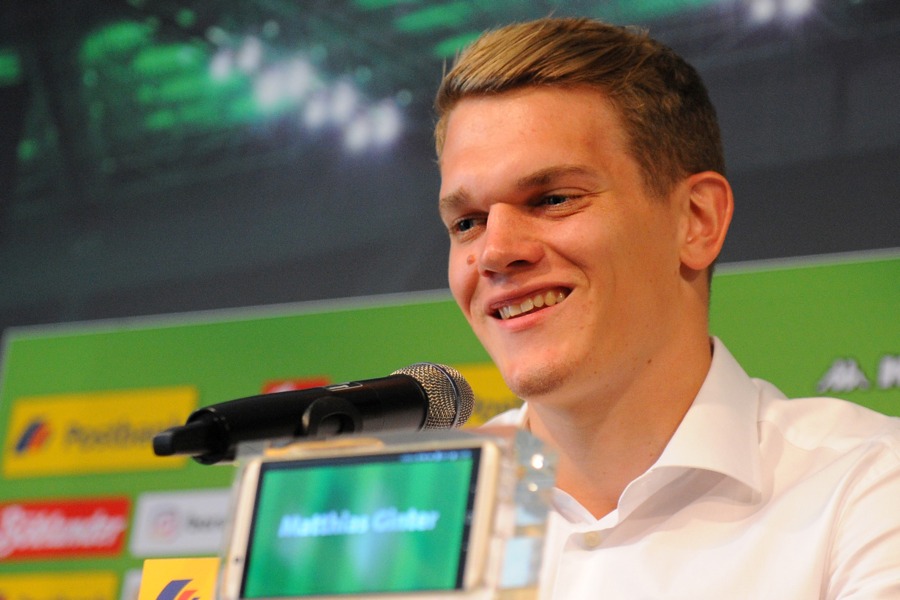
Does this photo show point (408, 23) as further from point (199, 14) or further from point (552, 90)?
point (552, 90)

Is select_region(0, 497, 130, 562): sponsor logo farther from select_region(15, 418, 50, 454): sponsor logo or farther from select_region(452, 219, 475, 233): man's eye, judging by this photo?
select_region(452, 219, 475, 233): man's eye

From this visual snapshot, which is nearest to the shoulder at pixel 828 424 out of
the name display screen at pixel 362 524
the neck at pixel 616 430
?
the neck at pixel 616 430

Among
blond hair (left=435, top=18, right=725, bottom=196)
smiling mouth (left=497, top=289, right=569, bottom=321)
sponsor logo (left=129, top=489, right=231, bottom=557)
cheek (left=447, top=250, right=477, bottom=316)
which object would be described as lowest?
sponsor logo (left=129, top=489, right=231, bottom=557)

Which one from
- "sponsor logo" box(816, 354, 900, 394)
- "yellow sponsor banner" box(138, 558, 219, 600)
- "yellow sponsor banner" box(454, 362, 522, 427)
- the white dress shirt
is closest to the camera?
"yellow sponsor banner" box(138, 558, 219, 600)

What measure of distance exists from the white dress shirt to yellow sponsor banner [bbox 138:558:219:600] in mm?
586

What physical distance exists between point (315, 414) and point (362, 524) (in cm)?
20

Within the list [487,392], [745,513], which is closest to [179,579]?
[745,513]

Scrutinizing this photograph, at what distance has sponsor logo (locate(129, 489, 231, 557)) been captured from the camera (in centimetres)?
315

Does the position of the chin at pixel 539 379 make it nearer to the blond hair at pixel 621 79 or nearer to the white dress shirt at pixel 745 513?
the white dress shirt at pixel 745 513

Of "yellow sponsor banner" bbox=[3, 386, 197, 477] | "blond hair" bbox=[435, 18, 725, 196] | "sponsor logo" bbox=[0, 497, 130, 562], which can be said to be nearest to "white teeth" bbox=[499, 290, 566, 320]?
"blond hair" bbox=[435, 18, 725, 196]

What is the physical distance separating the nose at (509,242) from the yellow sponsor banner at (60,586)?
219 centimetres

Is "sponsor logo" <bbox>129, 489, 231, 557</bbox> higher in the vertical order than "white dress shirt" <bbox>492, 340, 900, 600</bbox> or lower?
lower

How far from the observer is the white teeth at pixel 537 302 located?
5.36 feet

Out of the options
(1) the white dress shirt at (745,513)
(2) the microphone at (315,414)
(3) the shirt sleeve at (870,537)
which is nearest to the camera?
(2) the microphone at (315,414)
